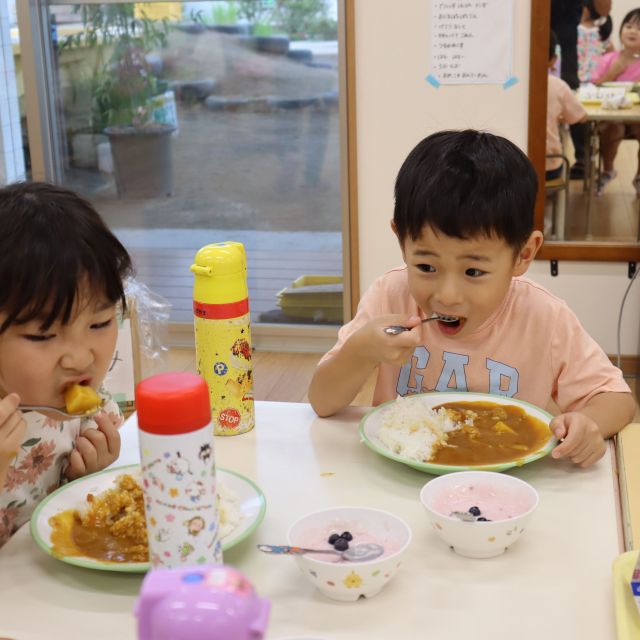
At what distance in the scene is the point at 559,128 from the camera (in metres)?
3.31

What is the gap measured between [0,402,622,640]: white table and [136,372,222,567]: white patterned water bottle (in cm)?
13

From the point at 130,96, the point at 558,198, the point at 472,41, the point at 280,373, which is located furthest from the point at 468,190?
the point at 130,96

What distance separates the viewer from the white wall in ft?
10.8

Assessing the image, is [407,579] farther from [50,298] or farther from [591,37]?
[591,37]

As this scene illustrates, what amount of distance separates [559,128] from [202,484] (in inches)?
109

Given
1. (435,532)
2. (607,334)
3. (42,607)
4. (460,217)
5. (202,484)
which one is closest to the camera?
(202,484)

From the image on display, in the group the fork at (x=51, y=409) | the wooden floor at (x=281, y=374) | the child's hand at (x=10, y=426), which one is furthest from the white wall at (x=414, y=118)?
the child's hand at (x=10, y=426)

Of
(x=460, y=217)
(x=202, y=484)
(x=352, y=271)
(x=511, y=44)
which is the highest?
(x=511, y=44)

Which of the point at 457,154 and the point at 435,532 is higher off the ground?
the point at 457,154

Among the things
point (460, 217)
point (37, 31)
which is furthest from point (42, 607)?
point (37, 31)

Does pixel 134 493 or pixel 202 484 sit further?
pixel 134 493

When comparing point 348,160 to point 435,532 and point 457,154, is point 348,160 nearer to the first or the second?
point 457,154

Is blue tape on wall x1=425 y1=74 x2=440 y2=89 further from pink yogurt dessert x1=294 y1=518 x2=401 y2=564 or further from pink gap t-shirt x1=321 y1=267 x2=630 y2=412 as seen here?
pink yogurt dessert x1=294 y1=518 x2=401 y2=564

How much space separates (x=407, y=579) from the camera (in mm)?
1013
